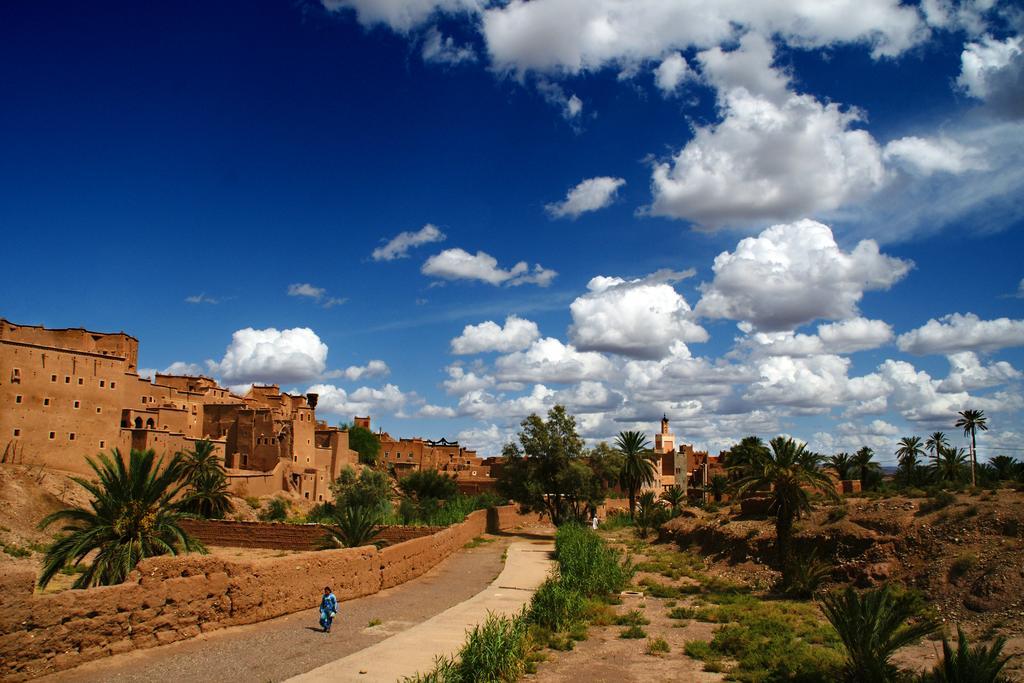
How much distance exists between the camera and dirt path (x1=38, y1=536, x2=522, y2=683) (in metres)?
11.6

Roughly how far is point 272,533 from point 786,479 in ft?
71.0

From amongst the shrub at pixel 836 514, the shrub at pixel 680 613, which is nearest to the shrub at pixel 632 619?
the shrub at pixel 680 613

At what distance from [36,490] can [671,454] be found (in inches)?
2554

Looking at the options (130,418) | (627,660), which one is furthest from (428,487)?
(627,660)

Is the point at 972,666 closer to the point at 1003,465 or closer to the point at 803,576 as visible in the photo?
the point at 803,576

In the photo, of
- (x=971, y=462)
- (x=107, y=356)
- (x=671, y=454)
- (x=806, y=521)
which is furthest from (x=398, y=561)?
(x=671, y=454)

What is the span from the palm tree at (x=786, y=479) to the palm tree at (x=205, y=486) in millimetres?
30949

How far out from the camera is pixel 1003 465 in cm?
5081

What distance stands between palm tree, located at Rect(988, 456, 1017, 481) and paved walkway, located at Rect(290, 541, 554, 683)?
4078 cm

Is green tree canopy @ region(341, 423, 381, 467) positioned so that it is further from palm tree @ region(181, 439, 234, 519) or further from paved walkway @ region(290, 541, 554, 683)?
paved walkway @ region(290, 541, 554, 683)

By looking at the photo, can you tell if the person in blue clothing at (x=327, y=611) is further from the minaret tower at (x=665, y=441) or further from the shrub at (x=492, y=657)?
the minaret tower at (x=665, y=441)

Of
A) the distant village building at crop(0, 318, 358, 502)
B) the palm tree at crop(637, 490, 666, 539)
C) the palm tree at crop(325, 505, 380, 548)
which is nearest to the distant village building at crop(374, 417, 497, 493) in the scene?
the distant village building at crop(0, 318, 358, 502)

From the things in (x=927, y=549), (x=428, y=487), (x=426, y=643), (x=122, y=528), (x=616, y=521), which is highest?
(x=122, y=528)

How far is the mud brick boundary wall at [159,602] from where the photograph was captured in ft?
34.7
